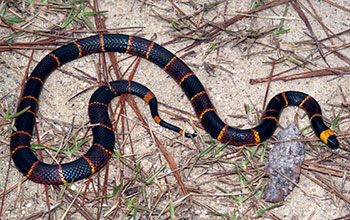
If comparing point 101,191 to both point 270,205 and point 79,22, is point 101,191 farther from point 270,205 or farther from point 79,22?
point 79,22

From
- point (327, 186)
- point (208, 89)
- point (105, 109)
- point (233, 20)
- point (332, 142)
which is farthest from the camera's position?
point (233, 20)

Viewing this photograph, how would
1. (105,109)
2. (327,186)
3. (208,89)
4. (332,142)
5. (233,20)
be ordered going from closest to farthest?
(327,186)
(332,142)
(105,109)
(208,89)
(233,20)

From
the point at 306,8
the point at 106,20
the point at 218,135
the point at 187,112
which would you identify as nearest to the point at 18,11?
the point at 106,20

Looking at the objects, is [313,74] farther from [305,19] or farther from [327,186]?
[327,186]

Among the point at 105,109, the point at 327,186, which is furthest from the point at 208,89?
the point at 327,186

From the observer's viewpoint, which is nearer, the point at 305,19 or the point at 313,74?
the point at 313,74
